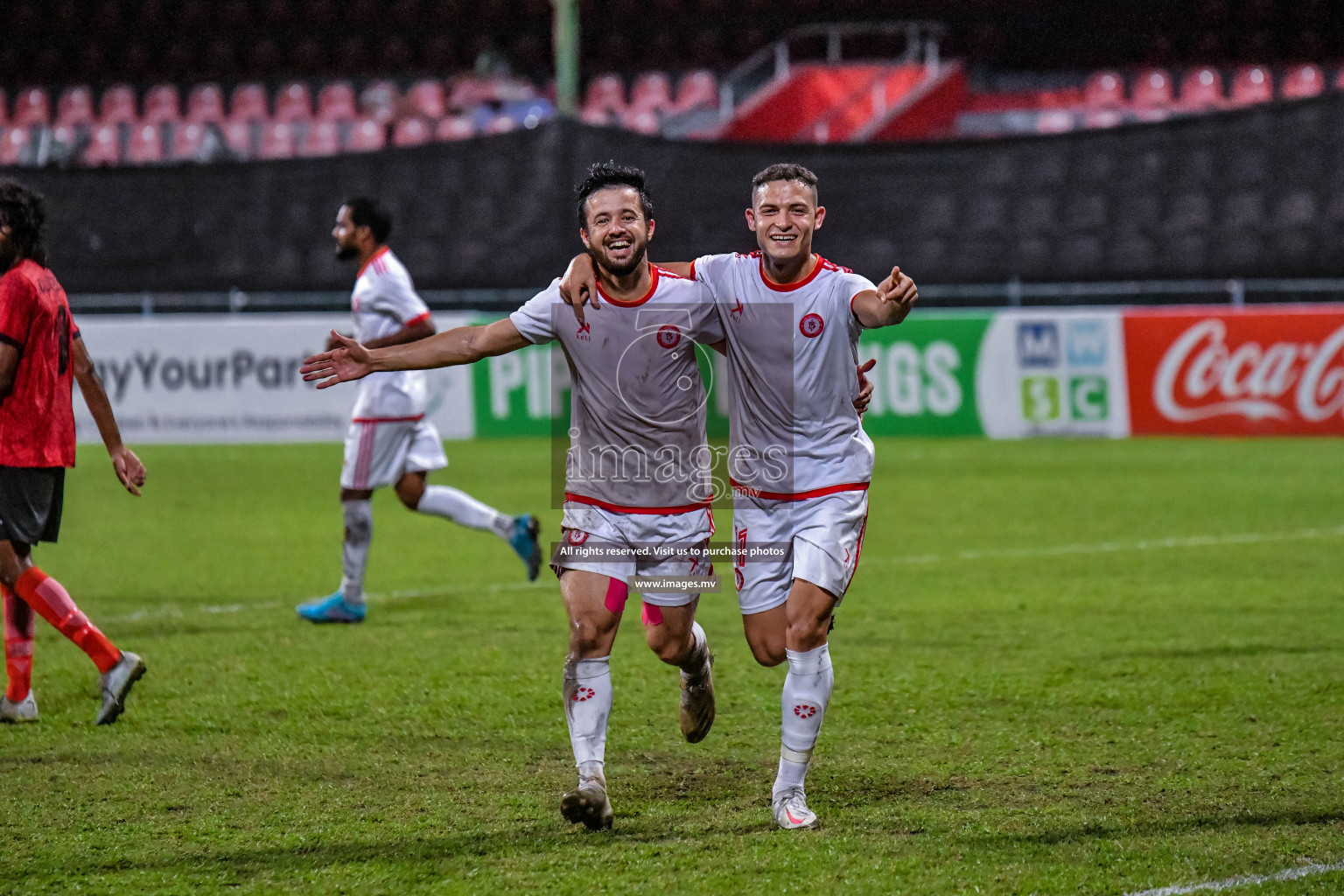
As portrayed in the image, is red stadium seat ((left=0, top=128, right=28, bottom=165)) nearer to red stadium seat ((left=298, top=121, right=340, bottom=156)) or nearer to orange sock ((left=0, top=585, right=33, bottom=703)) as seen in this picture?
red stadium seat ((left=298, top=121, right=340, bottom=156))

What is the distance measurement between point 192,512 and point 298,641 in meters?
5.26

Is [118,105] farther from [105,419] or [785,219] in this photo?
[785,219]

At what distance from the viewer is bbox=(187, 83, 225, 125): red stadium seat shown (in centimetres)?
2541

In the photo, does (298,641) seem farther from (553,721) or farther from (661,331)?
(661,331)

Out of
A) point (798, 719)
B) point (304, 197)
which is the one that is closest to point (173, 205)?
point (304, 197)

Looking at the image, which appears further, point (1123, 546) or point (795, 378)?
point (1123, 546)

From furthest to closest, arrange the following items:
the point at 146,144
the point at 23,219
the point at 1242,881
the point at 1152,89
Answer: the point at 146,144, the point at 1152,89, the point at 23,219, the point at 1242,881

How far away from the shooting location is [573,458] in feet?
15.7

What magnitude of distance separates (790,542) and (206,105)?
2310 centimetres

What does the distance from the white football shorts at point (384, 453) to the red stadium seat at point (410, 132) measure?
52.0ft

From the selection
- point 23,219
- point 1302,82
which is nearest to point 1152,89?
Result: point 1302,82

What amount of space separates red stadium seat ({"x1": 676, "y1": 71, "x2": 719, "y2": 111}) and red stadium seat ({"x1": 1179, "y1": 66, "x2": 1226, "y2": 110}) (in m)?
6.91

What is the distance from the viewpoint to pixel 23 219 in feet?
18.5

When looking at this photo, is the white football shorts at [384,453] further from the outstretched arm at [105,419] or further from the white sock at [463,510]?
the outstretched arm at [105,419]
